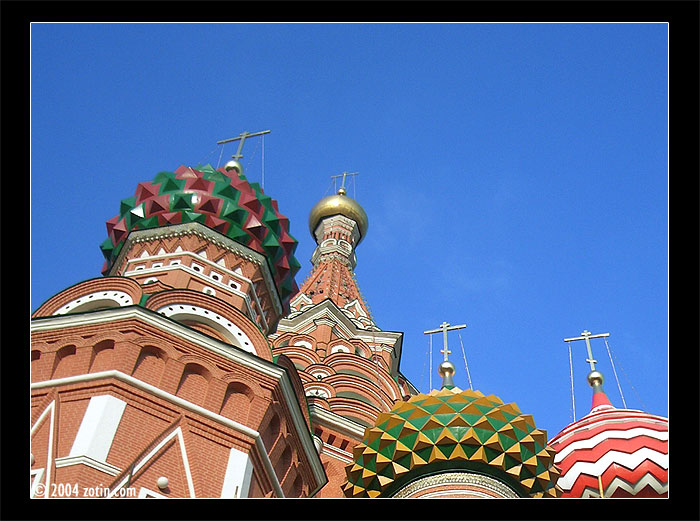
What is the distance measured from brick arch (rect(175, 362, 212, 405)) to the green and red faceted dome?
4.18 metres

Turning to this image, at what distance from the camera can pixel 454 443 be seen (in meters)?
11.5

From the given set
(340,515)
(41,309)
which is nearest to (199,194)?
(41,309)

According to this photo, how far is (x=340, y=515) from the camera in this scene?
468 centimetres

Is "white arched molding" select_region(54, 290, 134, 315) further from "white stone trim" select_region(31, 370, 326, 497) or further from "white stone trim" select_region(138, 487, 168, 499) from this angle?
"white stone trim" select_region(138, 487, 168, 499)

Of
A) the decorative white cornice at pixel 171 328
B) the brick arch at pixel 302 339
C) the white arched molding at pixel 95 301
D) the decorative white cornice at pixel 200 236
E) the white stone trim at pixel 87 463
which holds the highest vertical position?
the brick arch at pixel 302 339

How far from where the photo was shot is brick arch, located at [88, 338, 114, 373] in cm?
1031

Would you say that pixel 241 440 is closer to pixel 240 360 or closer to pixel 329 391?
pixel 240 360

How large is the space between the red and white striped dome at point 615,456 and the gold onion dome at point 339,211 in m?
14.8

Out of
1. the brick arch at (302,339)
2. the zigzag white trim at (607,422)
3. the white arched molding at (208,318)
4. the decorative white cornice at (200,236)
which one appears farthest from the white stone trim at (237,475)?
the brick arch at (302,339)

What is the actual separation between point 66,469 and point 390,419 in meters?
4.61

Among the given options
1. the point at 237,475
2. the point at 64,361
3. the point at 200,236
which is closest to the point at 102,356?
the point at 64,361

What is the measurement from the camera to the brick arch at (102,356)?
10.3 m

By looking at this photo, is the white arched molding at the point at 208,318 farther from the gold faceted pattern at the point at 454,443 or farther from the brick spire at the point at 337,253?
the brick spire at the point at 337,253

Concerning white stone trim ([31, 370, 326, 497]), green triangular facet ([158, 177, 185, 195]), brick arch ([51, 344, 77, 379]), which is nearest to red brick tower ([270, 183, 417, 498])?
green triangular facet ([158, 177, 185, 195])
